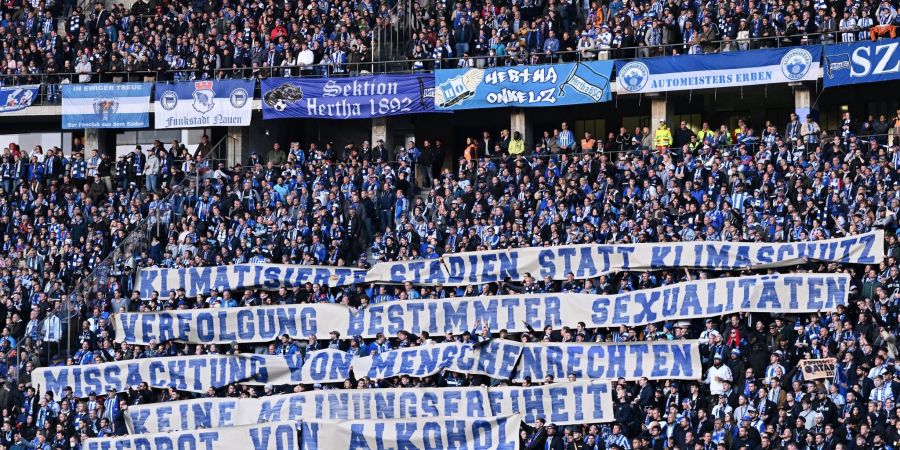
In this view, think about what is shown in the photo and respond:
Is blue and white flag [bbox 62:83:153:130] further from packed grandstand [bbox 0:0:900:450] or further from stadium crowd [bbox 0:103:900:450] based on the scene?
stadium crowd [bbox 0:103:900:450]

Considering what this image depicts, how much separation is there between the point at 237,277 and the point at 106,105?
10201mm

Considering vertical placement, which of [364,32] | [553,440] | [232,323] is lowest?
[553,440]

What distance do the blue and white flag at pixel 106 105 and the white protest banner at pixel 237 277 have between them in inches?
335

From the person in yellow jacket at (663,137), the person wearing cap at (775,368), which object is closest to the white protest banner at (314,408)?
the person wearing cap at (775,368)

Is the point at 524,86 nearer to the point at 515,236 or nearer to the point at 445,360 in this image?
the point at 515,236

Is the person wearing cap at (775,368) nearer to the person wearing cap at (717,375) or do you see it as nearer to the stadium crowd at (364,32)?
the person wearing cap at (717,375)

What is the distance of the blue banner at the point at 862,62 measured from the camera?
36.5 m

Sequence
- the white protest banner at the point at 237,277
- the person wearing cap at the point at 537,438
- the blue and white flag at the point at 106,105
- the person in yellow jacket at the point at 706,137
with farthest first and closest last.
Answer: the blue and white flag at the point at 106,105, the person in yellow jacket at the point at 706,137, the white protest banner at the point at 237,277, the person wearing cap at the point at 537,438

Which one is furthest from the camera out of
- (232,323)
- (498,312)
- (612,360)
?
(232,323)

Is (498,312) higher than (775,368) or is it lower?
higher

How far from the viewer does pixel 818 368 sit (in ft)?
91.6

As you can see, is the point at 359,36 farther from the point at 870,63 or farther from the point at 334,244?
the point at 870,63

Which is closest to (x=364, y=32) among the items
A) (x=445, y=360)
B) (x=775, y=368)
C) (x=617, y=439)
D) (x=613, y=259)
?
(x=613, y=259)

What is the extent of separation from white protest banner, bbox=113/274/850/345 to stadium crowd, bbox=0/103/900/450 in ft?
0.91
